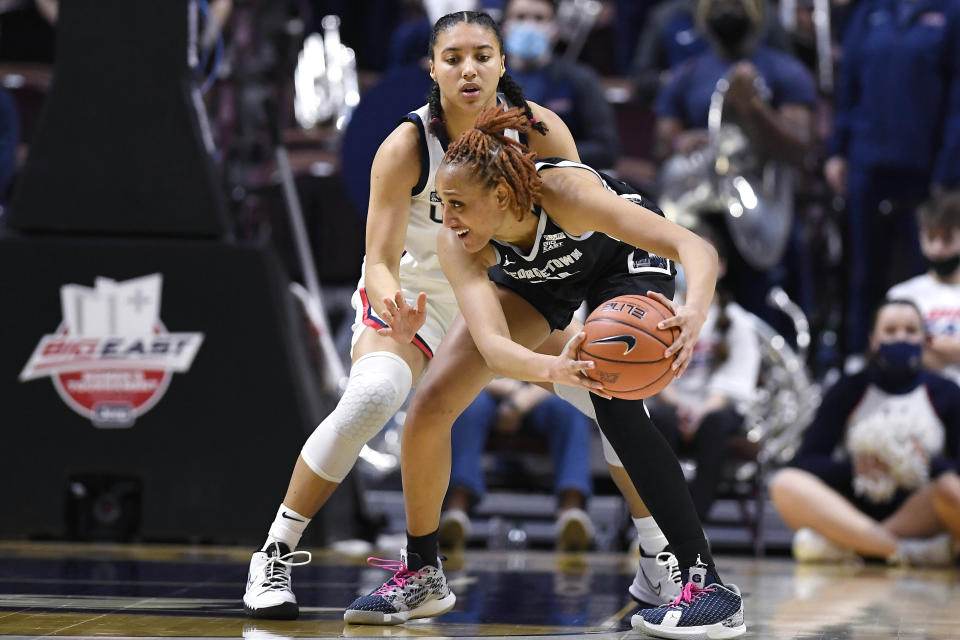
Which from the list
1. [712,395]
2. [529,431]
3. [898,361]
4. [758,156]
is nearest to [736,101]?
[758,156]

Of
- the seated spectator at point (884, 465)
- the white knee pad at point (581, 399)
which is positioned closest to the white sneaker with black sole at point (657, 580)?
the white knee pad at point (581, 399)

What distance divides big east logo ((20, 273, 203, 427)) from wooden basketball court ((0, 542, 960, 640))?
1.93 feet

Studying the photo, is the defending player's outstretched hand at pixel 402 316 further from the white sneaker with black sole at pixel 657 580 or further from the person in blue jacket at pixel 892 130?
the person in blue jacket at pixel 892 130

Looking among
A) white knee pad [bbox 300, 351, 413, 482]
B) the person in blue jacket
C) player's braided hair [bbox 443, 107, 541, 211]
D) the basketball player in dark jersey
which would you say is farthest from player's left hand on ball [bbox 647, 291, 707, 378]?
the person in blue jacket

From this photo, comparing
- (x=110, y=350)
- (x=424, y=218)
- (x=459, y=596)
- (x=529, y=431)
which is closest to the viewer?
(x=424, y=218)

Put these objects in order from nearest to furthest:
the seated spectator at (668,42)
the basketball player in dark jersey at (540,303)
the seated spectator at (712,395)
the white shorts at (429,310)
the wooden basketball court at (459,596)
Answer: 1. the basketball player in dark jersey at (540,303)
2. the wooden basketball court at (459,596)
3. the white shorts at (429,310)
4. the seated spectator at (712,395)
5. the seated spectator at (668,42)

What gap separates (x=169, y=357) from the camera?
17.4ft

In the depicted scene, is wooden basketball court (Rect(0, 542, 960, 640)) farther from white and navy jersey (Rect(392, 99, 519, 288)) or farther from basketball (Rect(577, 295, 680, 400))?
white and navy jersey (Rect(392, 99, 519, 288))

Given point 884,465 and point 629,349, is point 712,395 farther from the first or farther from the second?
point 629,349

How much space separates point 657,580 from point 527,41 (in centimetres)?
370

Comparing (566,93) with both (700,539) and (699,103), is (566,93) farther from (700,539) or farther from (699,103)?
(700,539)

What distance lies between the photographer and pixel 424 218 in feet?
12.1

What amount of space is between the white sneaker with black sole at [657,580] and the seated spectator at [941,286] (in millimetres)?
2847

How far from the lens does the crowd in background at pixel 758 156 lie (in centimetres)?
571
